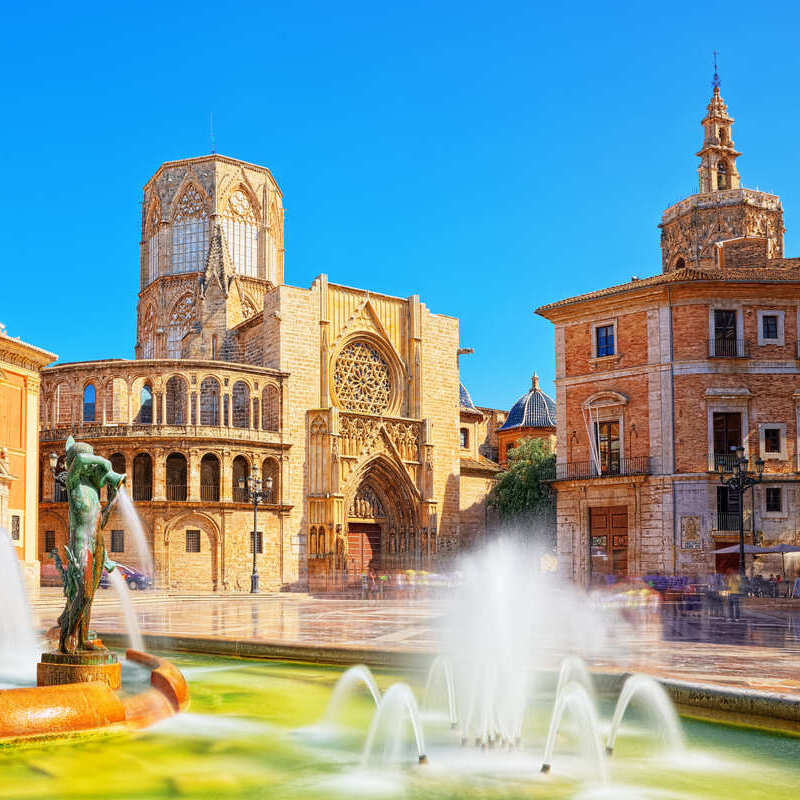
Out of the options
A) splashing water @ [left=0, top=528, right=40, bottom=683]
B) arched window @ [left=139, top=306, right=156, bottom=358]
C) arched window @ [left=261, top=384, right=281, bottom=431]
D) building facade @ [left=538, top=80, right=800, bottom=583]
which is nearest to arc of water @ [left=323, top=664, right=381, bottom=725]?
splashing water @ [left=0, top=528, right=40, bottom=683]

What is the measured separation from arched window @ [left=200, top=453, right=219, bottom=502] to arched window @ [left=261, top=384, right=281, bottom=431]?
11.1ft

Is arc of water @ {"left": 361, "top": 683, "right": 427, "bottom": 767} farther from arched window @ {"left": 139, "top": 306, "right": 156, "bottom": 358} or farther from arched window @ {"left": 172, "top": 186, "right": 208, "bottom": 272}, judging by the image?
arched window @ {"left": 139, "top": 306, "right": 156, "bottom": 358}

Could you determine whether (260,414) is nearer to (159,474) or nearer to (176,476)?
(176,476)

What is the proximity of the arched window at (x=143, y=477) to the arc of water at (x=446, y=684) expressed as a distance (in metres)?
34.8

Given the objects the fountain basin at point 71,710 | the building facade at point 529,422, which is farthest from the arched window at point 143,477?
the fountain basin at point 71,710

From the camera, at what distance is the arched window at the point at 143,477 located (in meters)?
43.8

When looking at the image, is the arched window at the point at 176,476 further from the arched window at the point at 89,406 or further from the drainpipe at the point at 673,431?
the drainpipe at the point at 673,431

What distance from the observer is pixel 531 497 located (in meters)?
49.7

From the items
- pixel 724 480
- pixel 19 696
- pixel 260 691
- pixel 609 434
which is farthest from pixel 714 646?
pixel 609 434

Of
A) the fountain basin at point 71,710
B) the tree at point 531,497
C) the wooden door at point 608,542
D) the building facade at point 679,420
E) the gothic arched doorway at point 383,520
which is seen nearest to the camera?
the fountain basin at point 71,710

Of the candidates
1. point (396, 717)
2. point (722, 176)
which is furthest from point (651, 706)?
point (722, 176)

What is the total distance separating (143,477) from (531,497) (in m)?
18.7

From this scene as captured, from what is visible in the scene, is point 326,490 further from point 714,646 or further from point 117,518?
point 714,646

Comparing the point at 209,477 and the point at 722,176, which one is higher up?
the point at 722,176
